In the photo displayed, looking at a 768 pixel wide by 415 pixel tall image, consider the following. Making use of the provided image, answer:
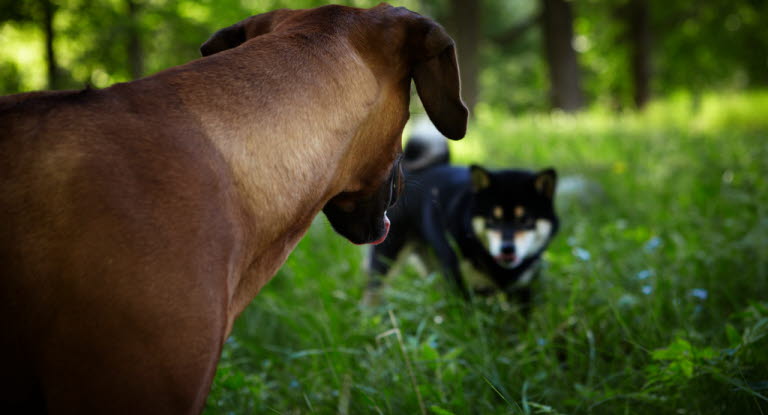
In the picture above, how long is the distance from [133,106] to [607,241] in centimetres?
397

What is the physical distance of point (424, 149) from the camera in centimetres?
462

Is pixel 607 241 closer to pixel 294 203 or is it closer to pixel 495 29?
pixel 294 203

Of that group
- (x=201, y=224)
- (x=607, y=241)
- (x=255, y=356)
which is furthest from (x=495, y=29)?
(x=201, y=224)

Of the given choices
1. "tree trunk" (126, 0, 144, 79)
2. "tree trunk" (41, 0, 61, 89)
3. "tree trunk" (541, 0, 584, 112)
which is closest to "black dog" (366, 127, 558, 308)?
"tree trunk" (126, 0, 144, 79)

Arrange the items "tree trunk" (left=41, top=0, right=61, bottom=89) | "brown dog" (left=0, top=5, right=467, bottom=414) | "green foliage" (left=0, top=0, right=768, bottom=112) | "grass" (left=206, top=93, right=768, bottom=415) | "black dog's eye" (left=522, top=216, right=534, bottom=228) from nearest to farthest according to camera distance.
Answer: "brown dog" (left=0, top=5, right=467, bottom=414) → "grass" (left=206, top=93, right=768, bottom=415) → "black dog's eye" (left=522, top=216, right=534, bottom=228) → "green foliage" (left=0, top=0, right=768, bottom=112) → "tree trunk" (left=41, top=0, right=61, bottom=89)

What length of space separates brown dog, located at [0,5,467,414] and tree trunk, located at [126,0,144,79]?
989 cm

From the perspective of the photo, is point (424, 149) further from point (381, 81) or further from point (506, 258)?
point (381, 81)

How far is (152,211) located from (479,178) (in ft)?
9.67

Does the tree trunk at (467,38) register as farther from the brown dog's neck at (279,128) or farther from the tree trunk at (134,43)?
the brown dog's neck at (279,128)

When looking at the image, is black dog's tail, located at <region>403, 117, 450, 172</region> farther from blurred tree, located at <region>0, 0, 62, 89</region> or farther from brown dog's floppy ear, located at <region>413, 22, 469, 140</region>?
blurred tree, located at <region>0, 0, 62, 89</region>

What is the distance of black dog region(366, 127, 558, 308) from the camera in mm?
3666

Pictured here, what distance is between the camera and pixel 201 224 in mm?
1114

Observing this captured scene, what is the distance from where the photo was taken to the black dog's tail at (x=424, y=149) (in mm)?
4594

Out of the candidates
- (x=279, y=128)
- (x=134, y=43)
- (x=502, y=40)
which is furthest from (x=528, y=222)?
(x=502, y=40)
